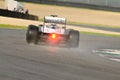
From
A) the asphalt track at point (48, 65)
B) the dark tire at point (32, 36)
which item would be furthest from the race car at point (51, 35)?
the asphalt track at point (48, 65)

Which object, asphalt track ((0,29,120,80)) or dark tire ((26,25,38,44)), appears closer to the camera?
asphalt track ((0,29,120,80))

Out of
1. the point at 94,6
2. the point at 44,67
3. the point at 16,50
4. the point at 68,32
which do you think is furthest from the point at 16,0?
the point at 44,67

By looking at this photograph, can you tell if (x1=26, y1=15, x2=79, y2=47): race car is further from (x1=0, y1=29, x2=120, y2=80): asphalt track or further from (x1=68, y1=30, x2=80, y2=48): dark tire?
(x1=0, y1=29, x2=120, y2=80): asphalt track

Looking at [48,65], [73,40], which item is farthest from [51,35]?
[48,65]

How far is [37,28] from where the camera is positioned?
758 inches

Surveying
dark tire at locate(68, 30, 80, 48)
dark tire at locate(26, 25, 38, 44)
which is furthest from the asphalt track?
dark tire at locate(68, 30, 80, 48)

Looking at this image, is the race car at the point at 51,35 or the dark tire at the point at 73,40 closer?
the race car at the point at 51,35

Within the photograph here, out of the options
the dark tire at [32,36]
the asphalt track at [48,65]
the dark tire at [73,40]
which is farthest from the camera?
the dark tire at [73,40]

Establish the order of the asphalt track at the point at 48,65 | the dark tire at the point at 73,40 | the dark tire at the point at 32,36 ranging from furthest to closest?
the dark tire at the point at 73,40, the dark tire at the point at 32,36, the asphalt track at the point at 48,65

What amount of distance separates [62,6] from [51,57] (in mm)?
32386

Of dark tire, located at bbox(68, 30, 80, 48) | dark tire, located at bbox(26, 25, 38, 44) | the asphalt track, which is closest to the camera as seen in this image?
the asphalt track

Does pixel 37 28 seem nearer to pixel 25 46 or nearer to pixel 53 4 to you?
pixel 25 46

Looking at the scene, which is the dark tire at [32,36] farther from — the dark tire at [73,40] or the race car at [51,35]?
the dark tire at [73,40]

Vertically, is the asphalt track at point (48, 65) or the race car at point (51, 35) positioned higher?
the race car at point (51, 35)
